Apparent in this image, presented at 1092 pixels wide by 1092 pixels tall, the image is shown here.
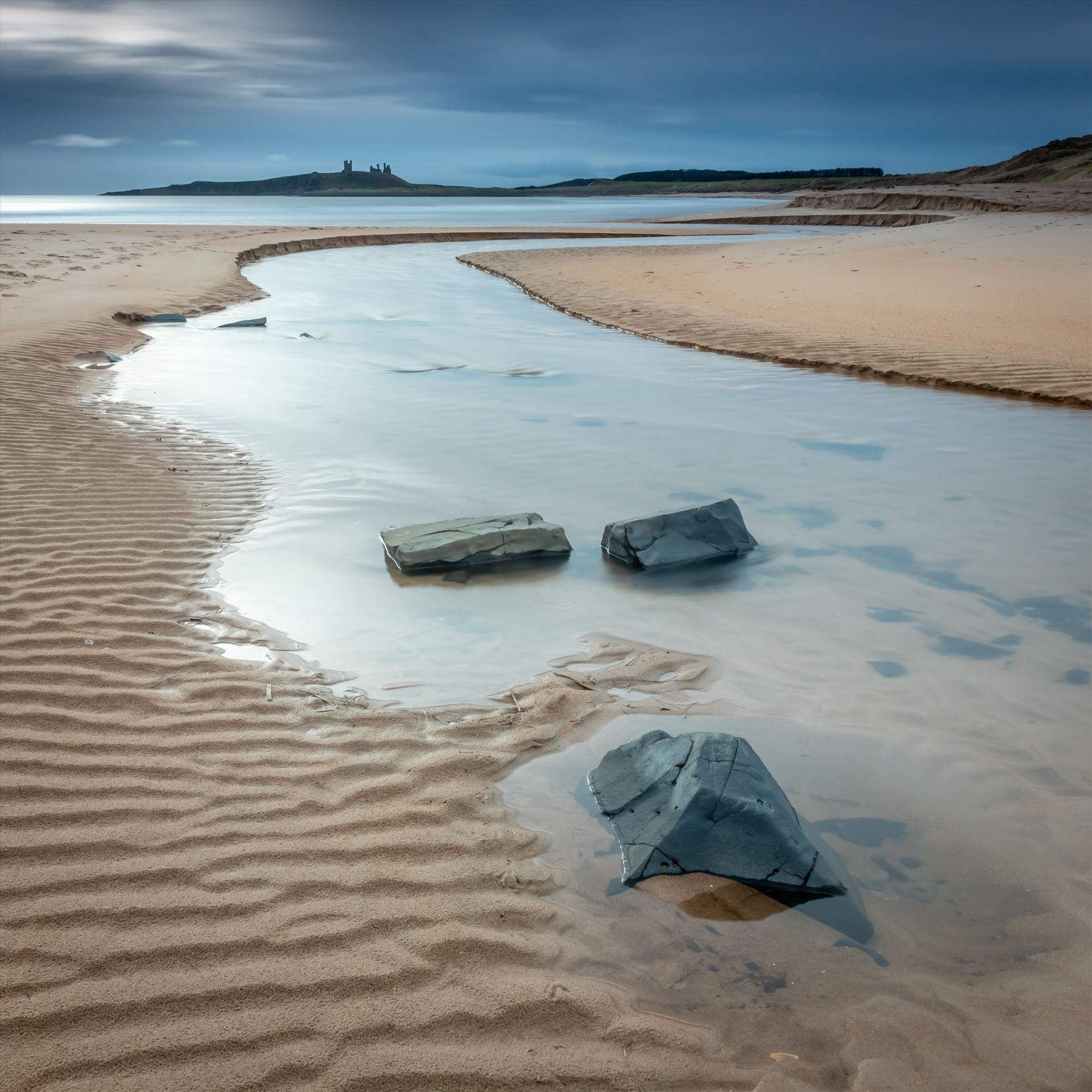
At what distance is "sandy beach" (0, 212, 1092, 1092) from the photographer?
84.4 inches

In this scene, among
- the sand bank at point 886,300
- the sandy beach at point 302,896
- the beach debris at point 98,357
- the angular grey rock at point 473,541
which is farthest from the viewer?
the sand bank at point 886,300

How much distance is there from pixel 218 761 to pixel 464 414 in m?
5.98

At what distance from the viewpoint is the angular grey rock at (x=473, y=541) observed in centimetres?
496

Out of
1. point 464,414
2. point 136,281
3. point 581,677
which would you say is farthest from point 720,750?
point 136,281

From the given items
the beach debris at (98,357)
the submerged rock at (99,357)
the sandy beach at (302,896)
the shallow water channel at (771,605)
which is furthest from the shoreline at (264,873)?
the submerged rock at (99,357)

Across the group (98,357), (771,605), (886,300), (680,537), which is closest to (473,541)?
(680,537)

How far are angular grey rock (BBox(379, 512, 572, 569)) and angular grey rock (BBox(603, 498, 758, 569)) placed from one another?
0.36 metres

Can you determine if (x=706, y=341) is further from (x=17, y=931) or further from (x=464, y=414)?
(x=17, y=931)

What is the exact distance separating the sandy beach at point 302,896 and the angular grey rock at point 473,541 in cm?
103

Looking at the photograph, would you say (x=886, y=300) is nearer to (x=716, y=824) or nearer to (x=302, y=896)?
(x=716, y=824)

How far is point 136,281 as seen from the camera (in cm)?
1788

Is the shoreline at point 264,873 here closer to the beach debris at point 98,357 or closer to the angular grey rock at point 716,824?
the angular grey rock at point 716,824

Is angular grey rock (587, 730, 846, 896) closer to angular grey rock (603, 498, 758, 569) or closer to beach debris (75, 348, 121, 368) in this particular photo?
angular grey rock (603, 498, 758, 569)

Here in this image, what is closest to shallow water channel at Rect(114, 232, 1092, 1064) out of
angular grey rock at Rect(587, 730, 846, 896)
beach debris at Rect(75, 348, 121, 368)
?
angular grey rock at Rect(587, 730, 846, 896)
